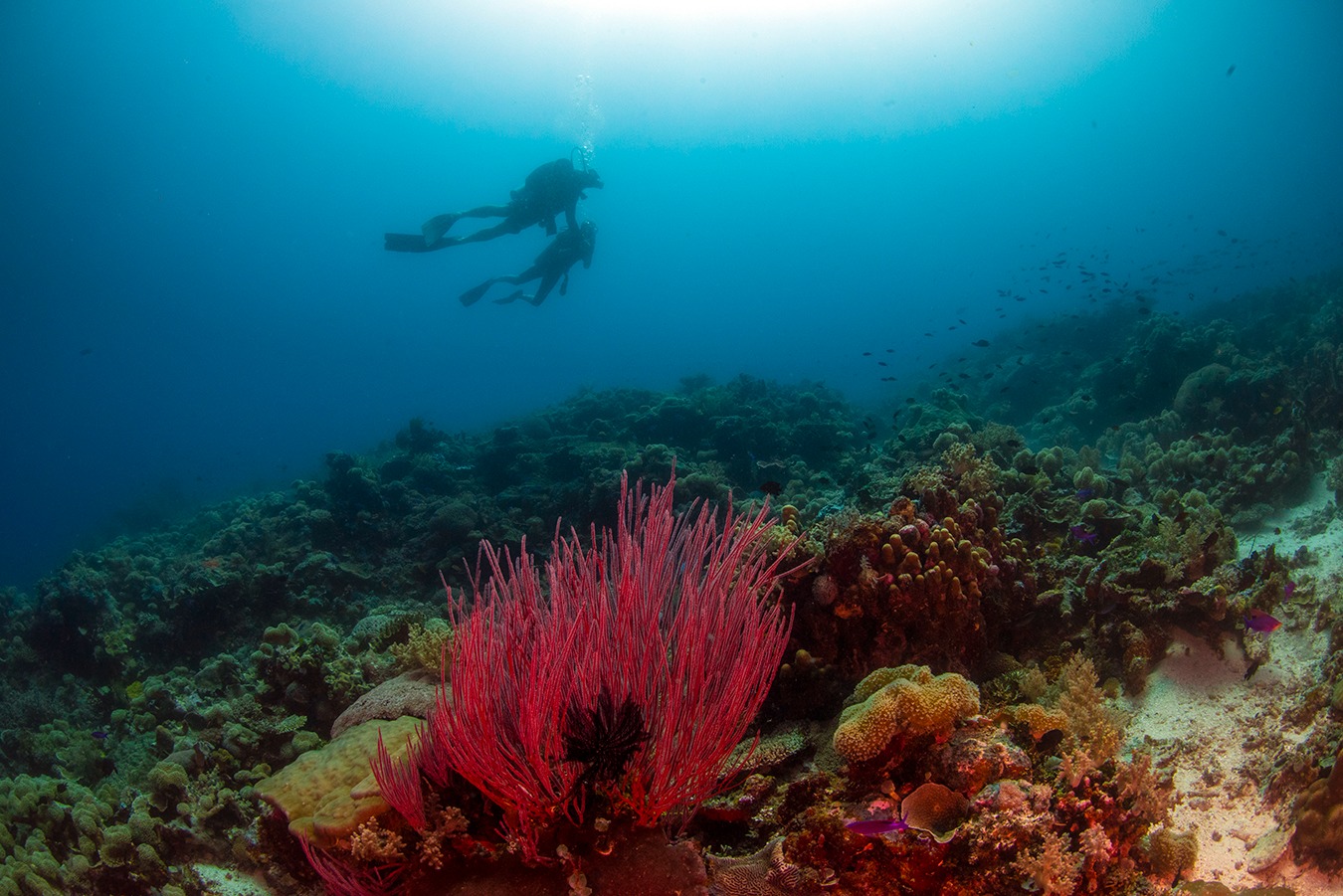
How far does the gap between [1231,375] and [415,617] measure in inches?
586

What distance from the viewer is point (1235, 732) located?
415 centimetres

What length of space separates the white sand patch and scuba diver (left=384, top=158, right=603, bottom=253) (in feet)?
64.2

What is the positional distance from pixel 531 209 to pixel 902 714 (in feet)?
68.7

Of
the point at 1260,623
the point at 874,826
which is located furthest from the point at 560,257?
the point at 874,826

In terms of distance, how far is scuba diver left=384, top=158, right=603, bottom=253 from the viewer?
20172 millimetres

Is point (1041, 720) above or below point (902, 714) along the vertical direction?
below

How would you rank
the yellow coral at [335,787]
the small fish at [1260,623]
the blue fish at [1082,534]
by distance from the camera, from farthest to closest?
1. the blue fish at [1082,534]
2. the small fish at [1260,623]
3. the yellow coral at [335,787]

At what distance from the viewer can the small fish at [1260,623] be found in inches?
176

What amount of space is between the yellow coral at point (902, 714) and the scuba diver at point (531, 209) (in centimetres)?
1989

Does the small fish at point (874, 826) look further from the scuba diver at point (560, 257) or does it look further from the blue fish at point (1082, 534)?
the scuba diver at point (560, 257)

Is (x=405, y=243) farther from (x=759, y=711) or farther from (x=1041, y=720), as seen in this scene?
(x=1041, y=720)

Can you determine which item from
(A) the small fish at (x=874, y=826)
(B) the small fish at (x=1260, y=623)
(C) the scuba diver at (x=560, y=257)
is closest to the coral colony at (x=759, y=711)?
(A) the small fish at (x=874, y=826)

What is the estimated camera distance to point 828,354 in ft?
296

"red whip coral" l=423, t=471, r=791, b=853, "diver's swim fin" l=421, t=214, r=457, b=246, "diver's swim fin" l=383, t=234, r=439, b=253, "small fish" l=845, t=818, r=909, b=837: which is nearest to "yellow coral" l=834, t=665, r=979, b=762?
"small fish" l=845, t=818, r=909, b=837
